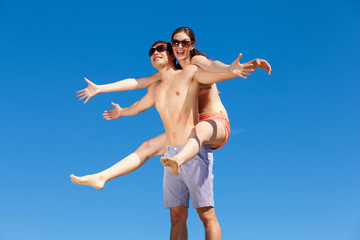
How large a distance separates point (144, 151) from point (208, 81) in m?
1.59

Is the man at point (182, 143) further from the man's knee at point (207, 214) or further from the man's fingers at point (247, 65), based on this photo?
the man's fingers at point (247, 65)

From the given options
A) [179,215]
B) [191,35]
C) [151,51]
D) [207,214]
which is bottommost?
[207,214]

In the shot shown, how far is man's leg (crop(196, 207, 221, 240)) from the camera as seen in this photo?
6168 mm

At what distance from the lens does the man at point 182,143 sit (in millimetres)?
6344

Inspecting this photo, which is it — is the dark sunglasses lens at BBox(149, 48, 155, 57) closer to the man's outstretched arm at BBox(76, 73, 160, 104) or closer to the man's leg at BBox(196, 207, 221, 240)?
the man's outstretched arm at BBox(76, 73, 160, 104)

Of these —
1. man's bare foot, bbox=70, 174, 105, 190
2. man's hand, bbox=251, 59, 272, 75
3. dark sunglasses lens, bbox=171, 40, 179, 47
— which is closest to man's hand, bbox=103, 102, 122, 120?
man's bare foot, bbox=70, 174, 105, 190

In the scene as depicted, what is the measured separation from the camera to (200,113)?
23.3 ft

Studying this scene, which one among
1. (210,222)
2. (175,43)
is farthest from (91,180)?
(175,43)

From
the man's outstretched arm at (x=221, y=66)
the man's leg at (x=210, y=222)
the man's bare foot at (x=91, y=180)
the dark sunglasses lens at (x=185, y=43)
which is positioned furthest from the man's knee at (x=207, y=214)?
the dark sunglasses lens at (x=185, y=43)

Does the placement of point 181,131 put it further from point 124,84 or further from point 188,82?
point 124,84

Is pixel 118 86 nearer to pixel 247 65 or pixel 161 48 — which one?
pixel 161 48

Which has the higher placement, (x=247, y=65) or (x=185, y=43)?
(x=185, y=43)

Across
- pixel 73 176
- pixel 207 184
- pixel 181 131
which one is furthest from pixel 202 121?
pixel 73 176

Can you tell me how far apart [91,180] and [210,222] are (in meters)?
1.85
